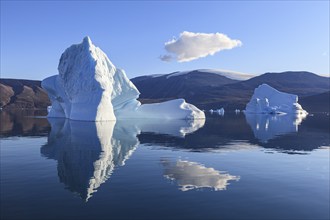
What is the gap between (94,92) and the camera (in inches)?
2041

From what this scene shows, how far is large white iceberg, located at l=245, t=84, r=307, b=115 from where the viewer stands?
11138 cm

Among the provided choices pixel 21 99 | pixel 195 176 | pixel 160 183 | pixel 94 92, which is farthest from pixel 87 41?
pixel 21 99

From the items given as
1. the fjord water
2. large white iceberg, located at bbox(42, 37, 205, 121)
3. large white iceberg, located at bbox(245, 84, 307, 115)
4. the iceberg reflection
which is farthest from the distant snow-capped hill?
the fjord water

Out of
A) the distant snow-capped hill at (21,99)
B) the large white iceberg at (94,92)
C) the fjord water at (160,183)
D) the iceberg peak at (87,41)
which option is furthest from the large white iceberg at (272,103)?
the distant snow-capped hill at (21,99)

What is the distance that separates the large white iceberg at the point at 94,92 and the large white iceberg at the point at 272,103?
49.2m

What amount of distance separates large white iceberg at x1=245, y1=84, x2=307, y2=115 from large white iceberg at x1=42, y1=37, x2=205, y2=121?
49188 mm

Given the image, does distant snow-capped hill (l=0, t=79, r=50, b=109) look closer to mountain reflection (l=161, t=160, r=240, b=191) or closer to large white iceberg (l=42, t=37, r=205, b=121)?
large white iceberg (l=42, t=37, r=205, b=121)

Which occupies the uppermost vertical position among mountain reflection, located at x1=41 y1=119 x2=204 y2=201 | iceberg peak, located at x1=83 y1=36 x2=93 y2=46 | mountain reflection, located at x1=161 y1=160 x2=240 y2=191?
iceberg peak, located at x1=83 y1=36 x2=93 y2=46

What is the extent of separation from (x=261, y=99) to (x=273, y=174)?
9946 cm

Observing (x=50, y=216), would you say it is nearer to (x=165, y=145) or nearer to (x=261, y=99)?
(x=165, y=145)

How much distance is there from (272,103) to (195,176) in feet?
356

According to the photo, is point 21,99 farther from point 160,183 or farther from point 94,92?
point 160,183

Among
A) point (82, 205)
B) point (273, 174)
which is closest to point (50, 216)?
point (82, 205)

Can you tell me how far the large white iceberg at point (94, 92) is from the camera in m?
52.7
